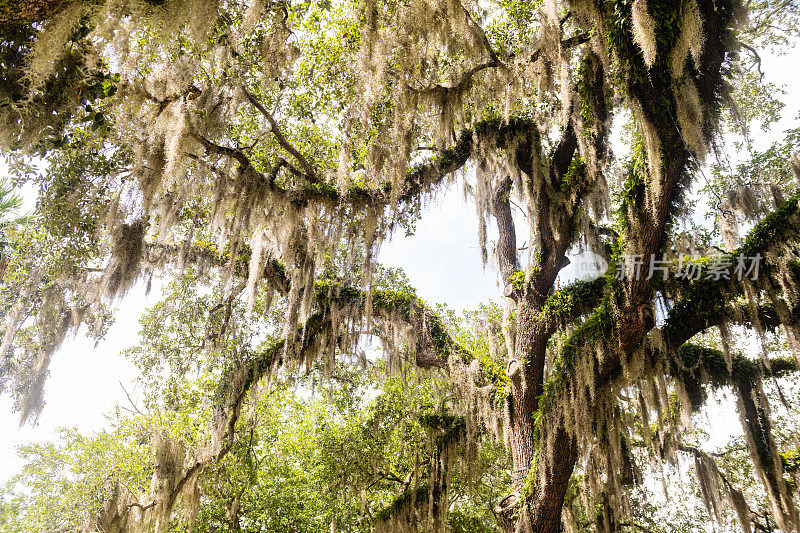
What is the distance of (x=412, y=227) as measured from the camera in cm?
779

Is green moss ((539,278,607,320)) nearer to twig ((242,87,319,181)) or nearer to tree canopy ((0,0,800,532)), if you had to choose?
tree canopy ((0,0,800,532))

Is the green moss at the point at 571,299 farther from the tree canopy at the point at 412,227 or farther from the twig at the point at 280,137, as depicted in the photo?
the twig at the point at 280,137

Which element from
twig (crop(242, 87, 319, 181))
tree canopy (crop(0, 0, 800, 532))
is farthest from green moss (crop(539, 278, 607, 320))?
twig (crop(242, 87, 319, 181))

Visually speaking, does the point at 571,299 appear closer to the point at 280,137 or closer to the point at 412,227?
the point at 412,227

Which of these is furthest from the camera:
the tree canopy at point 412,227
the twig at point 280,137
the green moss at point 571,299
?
the green moss at point 571,299

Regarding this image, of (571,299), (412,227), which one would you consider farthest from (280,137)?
(571,299)

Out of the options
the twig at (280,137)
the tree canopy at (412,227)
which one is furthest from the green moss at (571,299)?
the twig at (280,137)

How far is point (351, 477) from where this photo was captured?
855 cm

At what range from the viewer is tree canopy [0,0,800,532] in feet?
12.4

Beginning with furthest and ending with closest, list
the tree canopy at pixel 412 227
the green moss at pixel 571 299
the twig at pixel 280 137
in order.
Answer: the green moss at pixel 571 299
the twig at pixel 280 137
the tree canopy at pixel 412 227

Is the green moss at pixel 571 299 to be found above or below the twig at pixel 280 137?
below

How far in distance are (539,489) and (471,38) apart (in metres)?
5.30

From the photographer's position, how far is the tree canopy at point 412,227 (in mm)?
3783

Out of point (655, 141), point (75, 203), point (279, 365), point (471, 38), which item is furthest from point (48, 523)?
point (655, 141)
